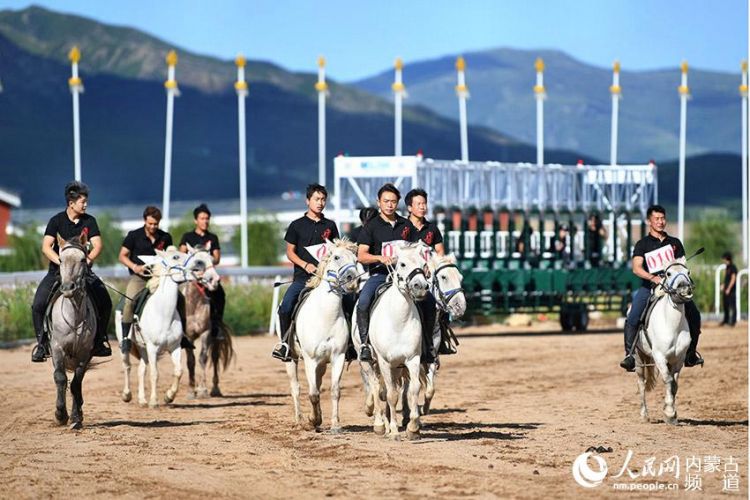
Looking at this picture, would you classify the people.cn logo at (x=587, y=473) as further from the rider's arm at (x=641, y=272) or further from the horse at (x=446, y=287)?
the rider's arm at (x=641, y=272)

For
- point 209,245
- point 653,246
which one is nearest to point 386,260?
point 653,246

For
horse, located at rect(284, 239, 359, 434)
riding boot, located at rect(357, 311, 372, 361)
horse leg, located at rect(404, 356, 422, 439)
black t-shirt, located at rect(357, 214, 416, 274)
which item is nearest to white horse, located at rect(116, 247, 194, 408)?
horse, located at rect(284, 239, 359, 434)

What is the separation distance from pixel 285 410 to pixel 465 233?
19718mm

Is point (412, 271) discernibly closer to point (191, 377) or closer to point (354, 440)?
point (354, 440)

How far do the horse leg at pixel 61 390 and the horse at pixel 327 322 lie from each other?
8.19ft

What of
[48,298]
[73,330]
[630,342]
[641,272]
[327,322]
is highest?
[641,272]

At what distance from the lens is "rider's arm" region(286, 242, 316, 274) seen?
1648 centimetres

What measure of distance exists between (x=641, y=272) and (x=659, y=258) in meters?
0.24

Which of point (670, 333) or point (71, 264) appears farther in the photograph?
point (670, 333)


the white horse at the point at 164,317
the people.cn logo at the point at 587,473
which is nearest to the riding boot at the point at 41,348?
the white horse at the point at 164,317

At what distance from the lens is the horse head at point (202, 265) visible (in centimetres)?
1994

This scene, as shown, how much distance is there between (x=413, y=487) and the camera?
12430mm

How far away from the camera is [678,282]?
17062mm

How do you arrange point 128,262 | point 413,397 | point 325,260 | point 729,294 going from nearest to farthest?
point 413,397, point 325,260, point 128,262, point 729,294
